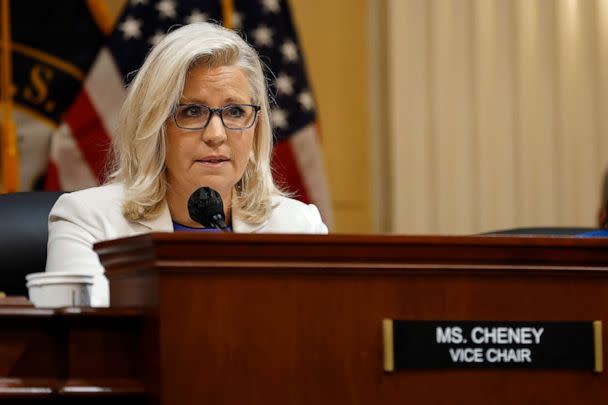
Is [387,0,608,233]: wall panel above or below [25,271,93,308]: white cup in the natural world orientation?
above

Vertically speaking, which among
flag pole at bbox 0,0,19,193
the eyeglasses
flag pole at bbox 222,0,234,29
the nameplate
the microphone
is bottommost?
the nameplate

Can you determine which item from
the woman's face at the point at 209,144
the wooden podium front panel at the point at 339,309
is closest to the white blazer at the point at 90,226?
the woman's face at the point at 209,144

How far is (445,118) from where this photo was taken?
621 cm

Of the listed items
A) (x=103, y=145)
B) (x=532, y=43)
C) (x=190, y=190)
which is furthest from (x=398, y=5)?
(x=190, y=190)

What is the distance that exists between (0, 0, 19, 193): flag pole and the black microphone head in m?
3.21

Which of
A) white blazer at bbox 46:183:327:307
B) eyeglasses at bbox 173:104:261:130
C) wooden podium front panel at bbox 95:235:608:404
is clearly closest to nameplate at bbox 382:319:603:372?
wooden podium front panel at bbox 95:235:608:404

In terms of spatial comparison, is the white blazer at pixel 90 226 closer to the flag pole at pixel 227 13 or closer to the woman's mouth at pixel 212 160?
the woman's mouth at pixel 212 160

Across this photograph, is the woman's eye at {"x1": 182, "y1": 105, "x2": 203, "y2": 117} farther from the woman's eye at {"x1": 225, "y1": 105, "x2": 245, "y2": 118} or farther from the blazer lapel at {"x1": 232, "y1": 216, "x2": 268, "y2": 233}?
the blazer lapel at {"x1": 232, "y1": 216, "x2": 268, "y2": 233}

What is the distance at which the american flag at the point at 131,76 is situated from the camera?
5645 millimetres

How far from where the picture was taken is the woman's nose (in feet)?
9.95

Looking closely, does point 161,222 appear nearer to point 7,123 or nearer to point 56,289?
point 56,289

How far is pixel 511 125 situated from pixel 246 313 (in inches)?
181

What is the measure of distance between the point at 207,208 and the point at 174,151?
2.61 ft

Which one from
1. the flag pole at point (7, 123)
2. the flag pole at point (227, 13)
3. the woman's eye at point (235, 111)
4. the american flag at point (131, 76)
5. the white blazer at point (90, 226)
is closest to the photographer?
the white blazer at point (90, 226)
